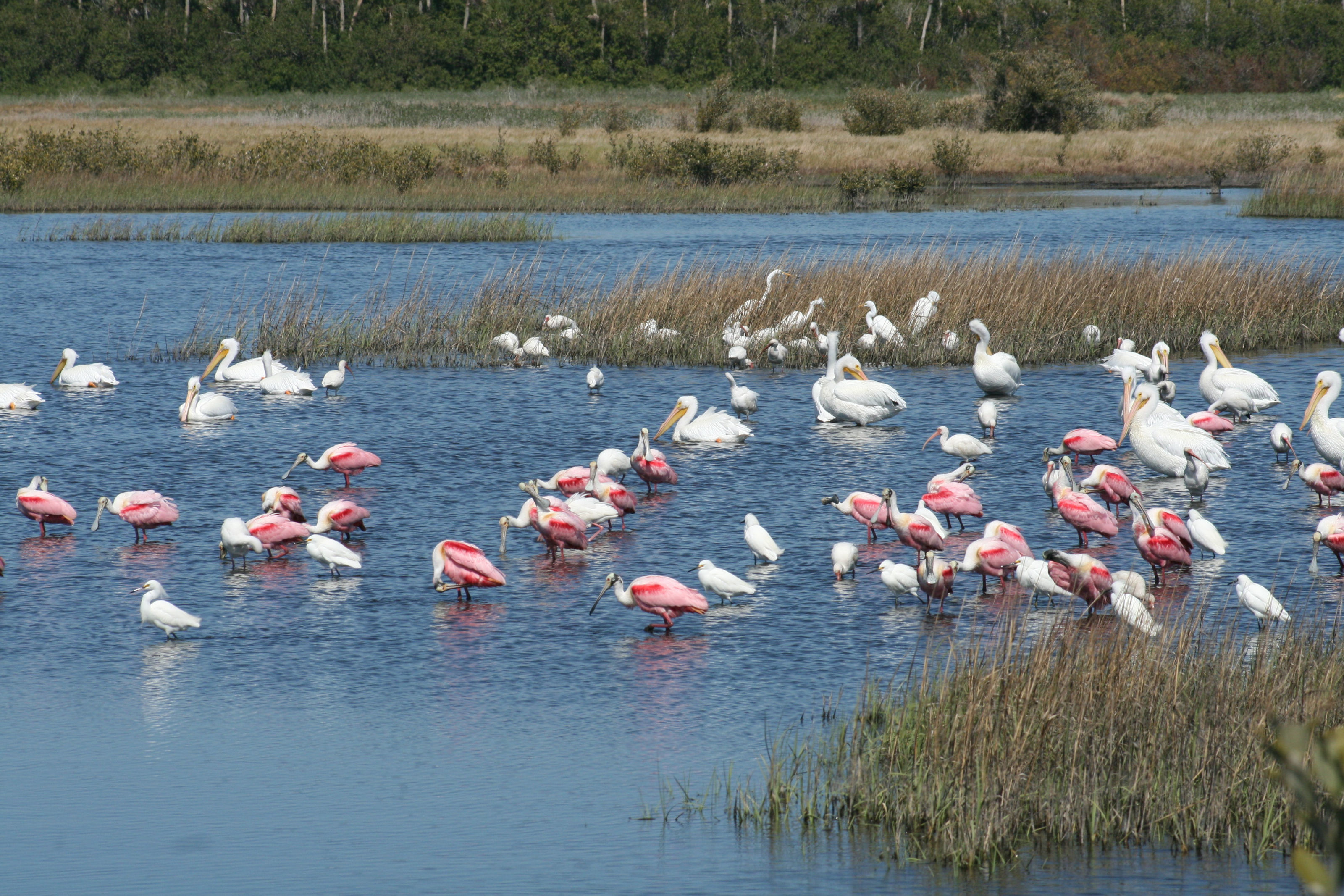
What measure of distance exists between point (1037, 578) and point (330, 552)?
4559 mm

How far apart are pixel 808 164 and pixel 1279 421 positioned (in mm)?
33361

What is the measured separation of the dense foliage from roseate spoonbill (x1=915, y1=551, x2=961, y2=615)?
69.3m

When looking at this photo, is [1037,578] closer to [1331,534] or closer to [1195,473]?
[1331,534]

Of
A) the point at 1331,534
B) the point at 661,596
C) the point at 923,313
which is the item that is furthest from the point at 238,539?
the point at 923,313

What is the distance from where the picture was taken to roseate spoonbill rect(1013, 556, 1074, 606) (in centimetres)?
892

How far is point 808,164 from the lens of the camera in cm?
4797

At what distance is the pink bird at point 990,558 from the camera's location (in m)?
9.38

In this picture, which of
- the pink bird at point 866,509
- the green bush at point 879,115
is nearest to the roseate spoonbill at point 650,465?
the pink bird at point 866,509

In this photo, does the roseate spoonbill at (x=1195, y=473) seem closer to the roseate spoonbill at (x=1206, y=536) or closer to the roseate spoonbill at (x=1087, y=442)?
the roseate spoonbill at (x=1087, y=442)

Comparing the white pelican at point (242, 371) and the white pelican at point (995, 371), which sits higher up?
the white pelican at point (995, 371)

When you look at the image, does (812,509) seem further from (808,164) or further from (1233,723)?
(808,164)

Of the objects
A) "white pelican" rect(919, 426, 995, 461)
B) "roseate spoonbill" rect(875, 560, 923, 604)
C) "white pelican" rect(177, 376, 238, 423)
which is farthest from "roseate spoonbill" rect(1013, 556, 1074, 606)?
"white pelican" rect(177, 376, 238, 423)

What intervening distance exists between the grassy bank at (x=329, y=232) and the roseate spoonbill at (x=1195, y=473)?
22.4 meters

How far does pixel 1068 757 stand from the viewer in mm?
6285
